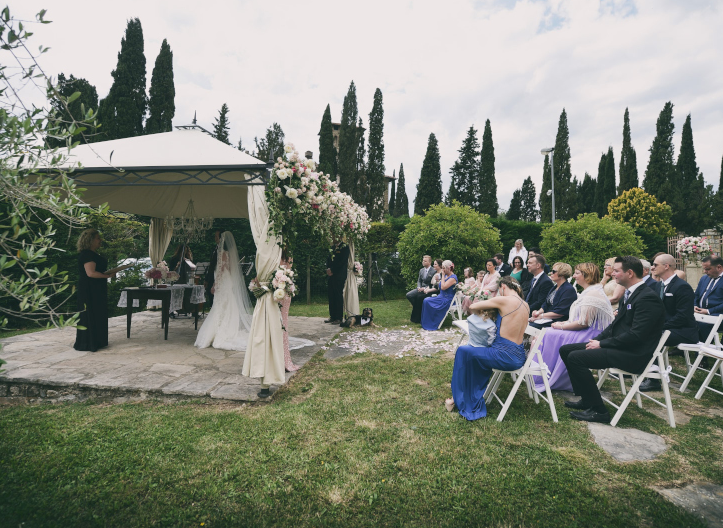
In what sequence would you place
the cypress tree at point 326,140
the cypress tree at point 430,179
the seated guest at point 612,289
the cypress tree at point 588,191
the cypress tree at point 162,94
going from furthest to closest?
1. the cypress tree at point 588,191
2. the cypress tree at point 430,179
3. the cypress tree at point 326,140
4. the cypress tree at point 162,94
5. the seated guest at point 612,289

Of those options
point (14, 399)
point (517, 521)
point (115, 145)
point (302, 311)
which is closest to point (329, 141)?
point (302, 311)

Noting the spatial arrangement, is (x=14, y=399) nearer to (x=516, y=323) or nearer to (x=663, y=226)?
(x=516, y=323)

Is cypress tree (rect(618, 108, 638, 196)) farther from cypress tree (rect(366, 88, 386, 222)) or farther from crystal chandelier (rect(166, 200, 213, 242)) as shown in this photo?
crystal chandelier (rect(166, 200, 213, 242))

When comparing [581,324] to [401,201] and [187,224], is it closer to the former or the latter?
[187,224]

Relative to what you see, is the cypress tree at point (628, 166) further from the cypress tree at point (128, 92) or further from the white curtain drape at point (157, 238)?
the cypress tree at point (128, 92)

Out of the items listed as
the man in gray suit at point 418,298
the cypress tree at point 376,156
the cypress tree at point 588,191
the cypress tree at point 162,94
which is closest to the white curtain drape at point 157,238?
the man in gray suit at point 418,298

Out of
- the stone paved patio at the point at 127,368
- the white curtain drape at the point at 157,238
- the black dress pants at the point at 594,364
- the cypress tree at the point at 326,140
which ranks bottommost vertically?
the stone paved patio at the point at 127,368

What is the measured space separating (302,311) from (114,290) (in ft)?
16.6

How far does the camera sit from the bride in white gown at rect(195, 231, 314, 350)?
6.75 meters

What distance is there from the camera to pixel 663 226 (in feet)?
79.0

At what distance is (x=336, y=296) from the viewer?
9.38 metres

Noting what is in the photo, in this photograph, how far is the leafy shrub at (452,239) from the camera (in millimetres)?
12508

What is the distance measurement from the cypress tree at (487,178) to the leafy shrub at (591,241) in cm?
1819

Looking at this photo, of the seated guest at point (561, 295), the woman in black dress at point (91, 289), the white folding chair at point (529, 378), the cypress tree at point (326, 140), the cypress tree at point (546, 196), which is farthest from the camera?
the cypress tree at point (546, 196)
